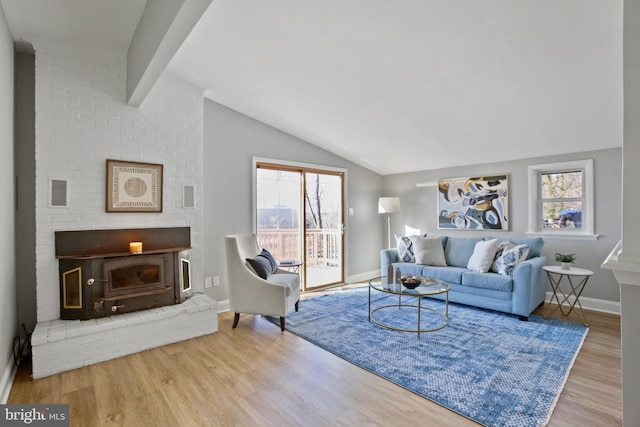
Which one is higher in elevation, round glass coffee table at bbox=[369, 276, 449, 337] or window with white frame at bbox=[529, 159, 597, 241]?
window with white frame at bbox=[529, 159, 597, 241]

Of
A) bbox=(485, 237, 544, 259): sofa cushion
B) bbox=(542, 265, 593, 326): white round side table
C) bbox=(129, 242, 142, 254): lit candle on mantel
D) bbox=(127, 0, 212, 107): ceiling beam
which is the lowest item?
bbox=(542, 265, 593, 326): white round side table

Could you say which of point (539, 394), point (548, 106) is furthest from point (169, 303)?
point (548, 106)

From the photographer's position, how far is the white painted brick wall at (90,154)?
9.23 ft

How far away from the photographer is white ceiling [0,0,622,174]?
219 centimetres

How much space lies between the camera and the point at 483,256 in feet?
13.6

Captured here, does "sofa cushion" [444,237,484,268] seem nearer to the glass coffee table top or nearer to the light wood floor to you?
the glass coffee table top

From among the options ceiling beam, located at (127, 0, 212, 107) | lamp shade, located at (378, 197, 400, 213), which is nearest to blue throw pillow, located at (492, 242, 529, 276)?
lamp shade, located at (378, 197, 400, 213)

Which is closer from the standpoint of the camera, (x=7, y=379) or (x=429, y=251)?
(x=7, y=379)

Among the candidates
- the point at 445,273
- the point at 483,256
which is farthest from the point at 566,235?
the point at 445,273

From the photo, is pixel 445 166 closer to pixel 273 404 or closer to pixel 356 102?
pixel 356 102

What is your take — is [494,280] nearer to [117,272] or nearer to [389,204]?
[389,204]

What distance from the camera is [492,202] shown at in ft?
15.6

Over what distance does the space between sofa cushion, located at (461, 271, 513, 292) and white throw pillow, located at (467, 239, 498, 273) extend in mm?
133

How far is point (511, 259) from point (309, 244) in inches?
109
